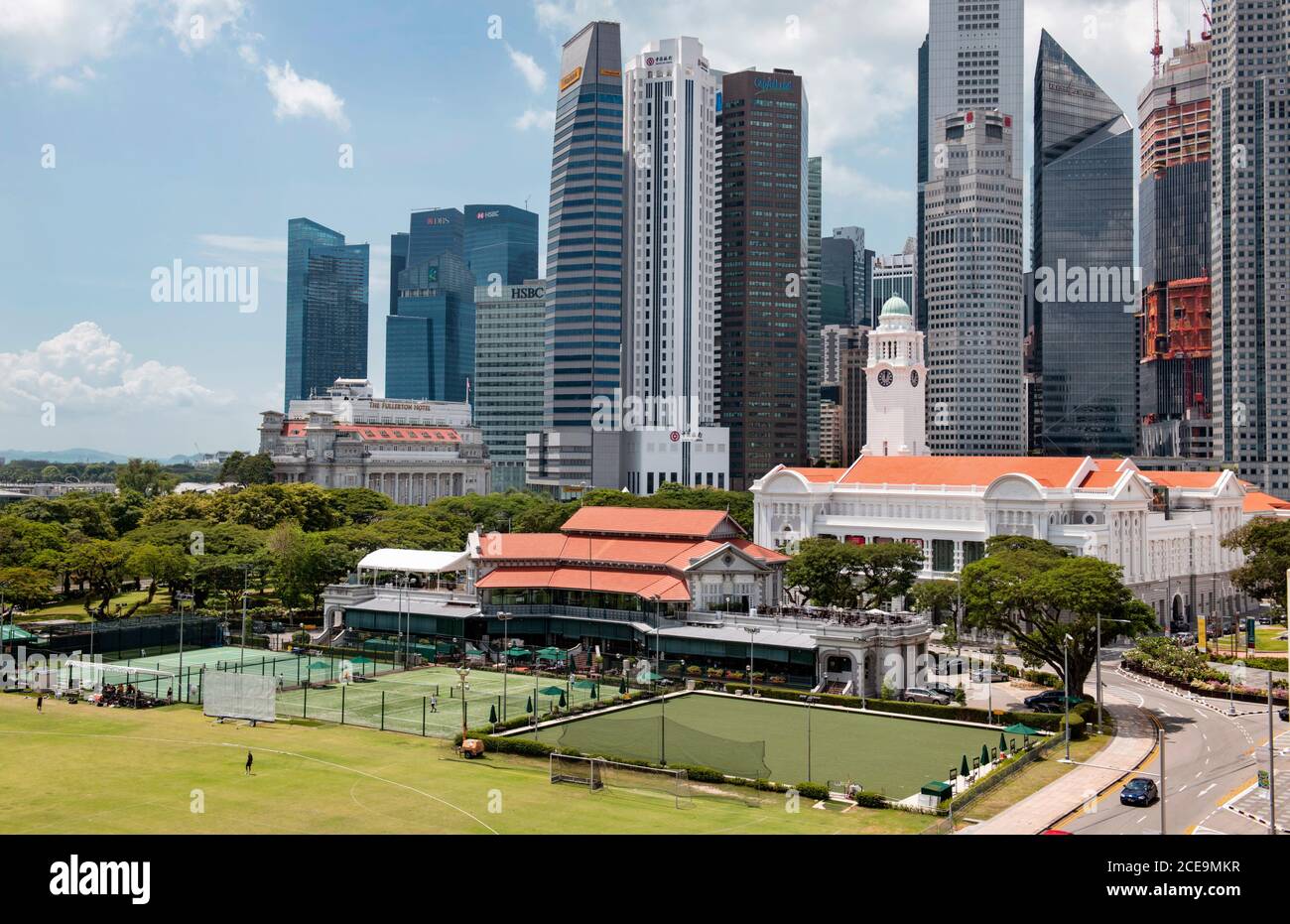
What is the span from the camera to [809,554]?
10050 cm

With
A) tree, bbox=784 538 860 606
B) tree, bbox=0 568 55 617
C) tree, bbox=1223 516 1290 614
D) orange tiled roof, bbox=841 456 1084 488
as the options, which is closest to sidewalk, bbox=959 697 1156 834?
tree, bbox=784 538 860 606

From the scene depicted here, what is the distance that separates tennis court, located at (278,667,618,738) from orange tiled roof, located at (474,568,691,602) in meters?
8.86

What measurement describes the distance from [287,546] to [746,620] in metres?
52.4

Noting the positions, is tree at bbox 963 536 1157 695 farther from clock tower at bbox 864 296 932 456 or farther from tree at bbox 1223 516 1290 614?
clock tower at bbox 864 296 932 456

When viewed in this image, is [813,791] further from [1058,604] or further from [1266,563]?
[1266,563]

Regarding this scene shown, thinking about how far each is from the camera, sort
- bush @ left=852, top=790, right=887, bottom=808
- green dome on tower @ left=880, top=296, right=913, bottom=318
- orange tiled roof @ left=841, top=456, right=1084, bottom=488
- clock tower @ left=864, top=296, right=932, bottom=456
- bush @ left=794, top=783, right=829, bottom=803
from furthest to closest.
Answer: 1. green dome on tower @ left=880, top=296, right=913, bottom=318
2. clock tower @ left=864, top=296, right=932, bottom=456
3. orange tiled roof @ left=841, top=456, right=1084, bottom=488
4. bush @ left=794, top=783, right=829, bottom=803
5. bush @ left=852, top=790, right=887, bottom=808

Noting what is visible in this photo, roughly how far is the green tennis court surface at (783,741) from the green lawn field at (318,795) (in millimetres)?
3654

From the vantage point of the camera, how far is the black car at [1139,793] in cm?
5003

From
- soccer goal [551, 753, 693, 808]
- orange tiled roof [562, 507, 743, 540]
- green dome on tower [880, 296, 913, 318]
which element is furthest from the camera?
green dome on tower [880, 296, 913, 318]

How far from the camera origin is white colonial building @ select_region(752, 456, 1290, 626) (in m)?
115

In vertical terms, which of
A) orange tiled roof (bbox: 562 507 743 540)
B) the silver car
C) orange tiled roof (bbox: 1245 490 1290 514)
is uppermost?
orange tiled roof (bbox: 1245 490 1290 514)

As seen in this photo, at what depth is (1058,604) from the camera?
72938mm
